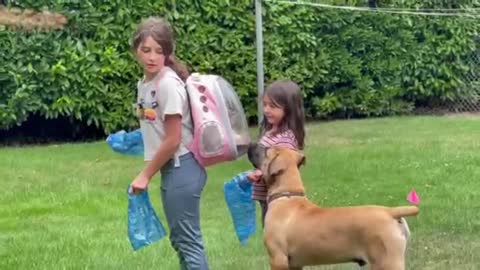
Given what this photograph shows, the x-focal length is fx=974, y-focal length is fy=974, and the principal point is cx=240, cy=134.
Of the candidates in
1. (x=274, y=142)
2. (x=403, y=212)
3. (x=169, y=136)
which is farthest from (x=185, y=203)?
(x=403, y=212)

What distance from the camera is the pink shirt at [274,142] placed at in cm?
518

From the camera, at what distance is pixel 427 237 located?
6.66 meters

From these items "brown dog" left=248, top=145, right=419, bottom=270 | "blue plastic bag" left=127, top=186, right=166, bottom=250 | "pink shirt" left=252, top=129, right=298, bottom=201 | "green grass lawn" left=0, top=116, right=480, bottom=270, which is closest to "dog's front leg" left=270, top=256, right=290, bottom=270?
"brown dog" left=248, top=145, right=419, bottom=270

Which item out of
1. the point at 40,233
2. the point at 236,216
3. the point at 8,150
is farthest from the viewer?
the point at 8,150

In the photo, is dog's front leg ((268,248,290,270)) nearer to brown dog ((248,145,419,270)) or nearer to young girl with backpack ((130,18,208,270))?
brown dog ((248,145,419,270))

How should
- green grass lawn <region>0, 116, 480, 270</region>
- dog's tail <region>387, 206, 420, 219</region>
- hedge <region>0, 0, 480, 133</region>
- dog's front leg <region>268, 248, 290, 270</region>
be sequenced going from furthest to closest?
hedge <region>0, 0, 480, 133</region> → green grass lawn <region>0, 116, 480, 270</region> → dog's front leg <region>268, 248, 290, 270</region> → dog's tail <region>387, 206, 420, 219</region>

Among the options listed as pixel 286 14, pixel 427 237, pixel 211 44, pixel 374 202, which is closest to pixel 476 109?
pixel 286 14

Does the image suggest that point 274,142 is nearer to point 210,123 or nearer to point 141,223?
point 210,123

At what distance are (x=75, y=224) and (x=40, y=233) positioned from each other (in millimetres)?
360

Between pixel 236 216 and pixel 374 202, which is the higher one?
pixel 236 216

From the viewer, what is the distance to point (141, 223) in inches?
208

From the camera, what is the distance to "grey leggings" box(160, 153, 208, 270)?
4910 mm

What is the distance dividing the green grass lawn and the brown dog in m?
1.16

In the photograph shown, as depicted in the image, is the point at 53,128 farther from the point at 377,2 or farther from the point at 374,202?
the point at 374,202
